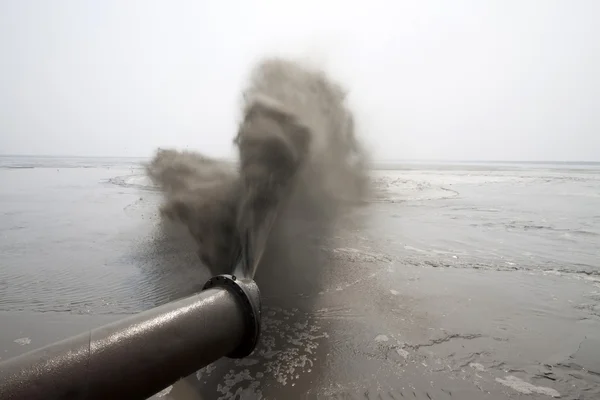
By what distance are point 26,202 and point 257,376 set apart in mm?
19354

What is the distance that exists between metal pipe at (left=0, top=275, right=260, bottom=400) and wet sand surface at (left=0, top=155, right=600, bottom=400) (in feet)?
2.84

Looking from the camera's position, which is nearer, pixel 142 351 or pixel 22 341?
pixel 142 351

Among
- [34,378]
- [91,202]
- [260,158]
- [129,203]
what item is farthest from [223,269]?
[91,202]

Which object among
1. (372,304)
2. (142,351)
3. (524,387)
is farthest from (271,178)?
(524,387)

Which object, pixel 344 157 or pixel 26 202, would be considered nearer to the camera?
pixel 344 157

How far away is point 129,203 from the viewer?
18.8 m

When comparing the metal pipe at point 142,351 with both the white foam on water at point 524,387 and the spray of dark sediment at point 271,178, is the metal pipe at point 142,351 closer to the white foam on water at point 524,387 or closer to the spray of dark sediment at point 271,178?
the spray of dark sediment at point 271,178

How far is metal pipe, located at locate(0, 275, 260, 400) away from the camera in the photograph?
256 centimetres

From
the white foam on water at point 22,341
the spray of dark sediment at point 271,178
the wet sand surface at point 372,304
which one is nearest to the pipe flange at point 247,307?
the wet sand surface at point 372,304

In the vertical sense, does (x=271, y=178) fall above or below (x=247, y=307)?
above

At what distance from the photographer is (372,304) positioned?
6543 millimetres

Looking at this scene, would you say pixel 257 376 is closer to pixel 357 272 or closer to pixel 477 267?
pixel 357 272

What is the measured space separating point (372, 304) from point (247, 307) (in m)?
3.12

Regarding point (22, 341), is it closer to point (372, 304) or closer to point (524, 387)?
point (372, 304)
